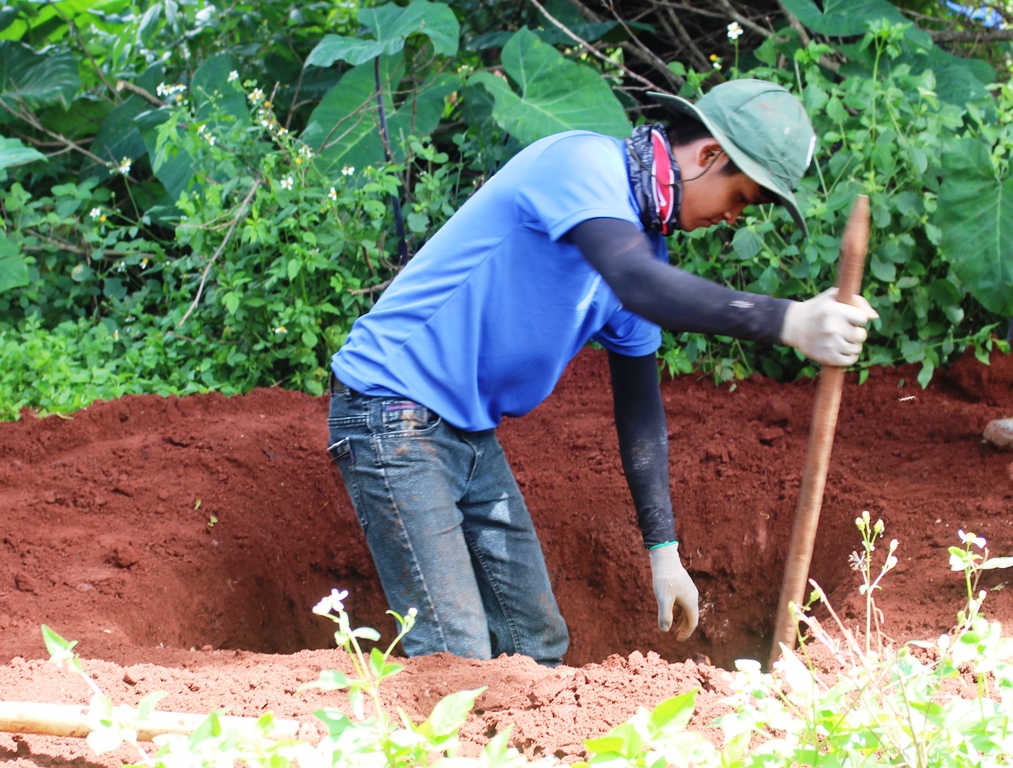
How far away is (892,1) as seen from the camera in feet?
16.4

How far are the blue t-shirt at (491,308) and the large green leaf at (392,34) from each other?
209 cm

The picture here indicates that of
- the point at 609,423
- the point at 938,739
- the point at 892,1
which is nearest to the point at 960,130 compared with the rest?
the point at 892,1

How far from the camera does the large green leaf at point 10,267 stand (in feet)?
15.6

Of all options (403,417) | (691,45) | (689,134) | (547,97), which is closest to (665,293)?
(689,134)

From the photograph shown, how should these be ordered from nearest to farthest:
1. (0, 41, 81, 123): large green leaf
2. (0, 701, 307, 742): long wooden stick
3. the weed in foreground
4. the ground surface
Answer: the weed in foreground
(0, 701, 307, 742): long wooden stick
the ground surface
(0, 41, 81, 123): large green leaf

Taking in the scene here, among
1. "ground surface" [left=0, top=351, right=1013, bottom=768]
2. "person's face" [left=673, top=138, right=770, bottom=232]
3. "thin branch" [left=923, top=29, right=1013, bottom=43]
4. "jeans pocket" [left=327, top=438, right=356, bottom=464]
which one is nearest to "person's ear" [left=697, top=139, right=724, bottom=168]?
"person's face" [left=673, top=138, right=770, bottom=232]

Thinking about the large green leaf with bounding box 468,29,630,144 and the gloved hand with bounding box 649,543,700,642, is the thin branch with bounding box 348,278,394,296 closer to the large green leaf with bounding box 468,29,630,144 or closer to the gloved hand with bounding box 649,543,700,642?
the large green leaf with bounding box 468,29,630,144

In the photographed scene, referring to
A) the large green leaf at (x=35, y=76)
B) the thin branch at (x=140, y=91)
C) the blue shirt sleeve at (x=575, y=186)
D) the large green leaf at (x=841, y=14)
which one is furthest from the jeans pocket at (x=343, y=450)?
the large green leaf at (x=35, y=76)

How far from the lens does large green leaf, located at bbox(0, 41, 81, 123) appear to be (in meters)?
5.55

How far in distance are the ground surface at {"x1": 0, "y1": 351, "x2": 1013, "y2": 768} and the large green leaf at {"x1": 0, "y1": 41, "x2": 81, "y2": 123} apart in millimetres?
2464

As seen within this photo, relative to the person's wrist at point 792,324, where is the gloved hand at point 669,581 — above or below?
below

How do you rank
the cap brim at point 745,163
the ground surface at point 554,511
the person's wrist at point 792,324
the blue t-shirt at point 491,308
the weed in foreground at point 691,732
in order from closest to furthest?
1. the weed in foreground at point 691,732
2. the person's wrist at point 792,324
3. the cap brim at point 745,163
4. the blue t-shirt at point 491,308
5. the ground surface at point 554,511

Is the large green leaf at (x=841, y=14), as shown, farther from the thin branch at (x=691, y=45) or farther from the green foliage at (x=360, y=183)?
the thin branch at (x=691, y=45)

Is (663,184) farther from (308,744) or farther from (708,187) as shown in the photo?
(308,744)
